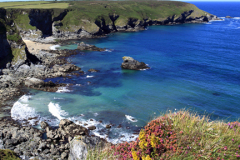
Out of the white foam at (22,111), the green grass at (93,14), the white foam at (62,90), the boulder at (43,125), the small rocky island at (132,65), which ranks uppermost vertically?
the green grass at (93,14)

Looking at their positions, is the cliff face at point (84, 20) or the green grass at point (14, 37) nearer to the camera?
the green grass at point (14, 37)

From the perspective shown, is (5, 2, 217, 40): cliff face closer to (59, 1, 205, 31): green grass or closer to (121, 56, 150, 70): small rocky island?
(59, 1, 205, 31): green grass

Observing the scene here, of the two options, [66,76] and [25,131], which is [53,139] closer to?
[25,131]

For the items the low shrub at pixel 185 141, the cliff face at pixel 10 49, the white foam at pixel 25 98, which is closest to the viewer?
the low shrub at pixel 185 141

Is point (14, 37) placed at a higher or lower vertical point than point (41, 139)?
higher

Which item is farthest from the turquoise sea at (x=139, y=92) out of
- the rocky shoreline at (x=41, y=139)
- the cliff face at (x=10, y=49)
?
the cliff face at (x=10, y=49)

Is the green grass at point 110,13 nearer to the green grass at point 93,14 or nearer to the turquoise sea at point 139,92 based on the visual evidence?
the green grass at point 93,14

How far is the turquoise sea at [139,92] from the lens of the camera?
126 feet

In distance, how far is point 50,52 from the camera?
82625 mm

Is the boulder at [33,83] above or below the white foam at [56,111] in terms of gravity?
above

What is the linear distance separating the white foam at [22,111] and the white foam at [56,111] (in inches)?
127

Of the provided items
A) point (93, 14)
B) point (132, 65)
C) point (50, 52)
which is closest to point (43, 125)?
point (132, 65)

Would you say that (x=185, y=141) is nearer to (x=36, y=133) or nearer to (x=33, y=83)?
(x=36, y=133)

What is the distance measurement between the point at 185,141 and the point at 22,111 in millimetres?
36689
